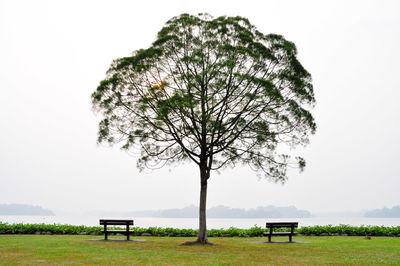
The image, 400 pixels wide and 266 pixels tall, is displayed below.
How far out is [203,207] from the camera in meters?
17.6

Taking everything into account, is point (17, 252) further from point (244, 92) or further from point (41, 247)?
point (244, 92)

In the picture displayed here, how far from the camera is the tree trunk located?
56.8 feet

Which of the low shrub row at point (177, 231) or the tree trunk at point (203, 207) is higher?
the tree trunk at point (203, 207)

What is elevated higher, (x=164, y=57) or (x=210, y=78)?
(x=164, y=57)

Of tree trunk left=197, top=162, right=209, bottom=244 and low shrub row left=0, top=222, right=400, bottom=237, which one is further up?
tree trunk left=197, top=162, right=209, bottom=244

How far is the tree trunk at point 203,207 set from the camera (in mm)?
17325

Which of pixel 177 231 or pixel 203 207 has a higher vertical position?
pixel 203 207

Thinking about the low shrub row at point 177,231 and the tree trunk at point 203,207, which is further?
the low shrub row at point 177,231

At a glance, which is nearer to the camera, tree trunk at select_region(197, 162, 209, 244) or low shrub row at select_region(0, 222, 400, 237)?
tree trunk at select_region(197, 162, 209, 244)

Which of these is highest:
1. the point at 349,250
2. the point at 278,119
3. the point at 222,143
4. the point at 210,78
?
the point at 210,78

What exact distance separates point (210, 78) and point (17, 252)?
9.95m

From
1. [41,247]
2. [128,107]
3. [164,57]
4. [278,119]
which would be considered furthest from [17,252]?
[278,119]

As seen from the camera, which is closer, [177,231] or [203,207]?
[203,207]

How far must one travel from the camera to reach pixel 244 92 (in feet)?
55.6
